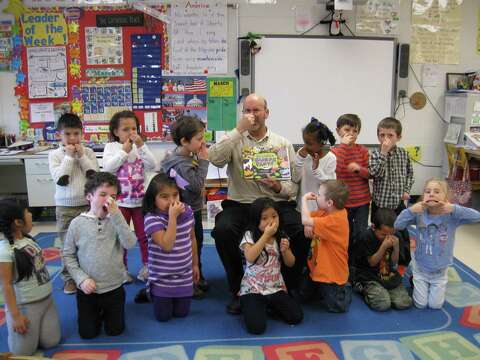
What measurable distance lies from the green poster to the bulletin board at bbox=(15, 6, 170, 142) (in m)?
0.51

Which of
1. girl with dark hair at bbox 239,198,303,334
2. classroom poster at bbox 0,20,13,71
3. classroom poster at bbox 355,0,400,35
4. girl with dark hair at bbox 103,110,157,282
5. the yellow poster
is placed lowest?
girl with dark hair at bbox 239,198,303,334

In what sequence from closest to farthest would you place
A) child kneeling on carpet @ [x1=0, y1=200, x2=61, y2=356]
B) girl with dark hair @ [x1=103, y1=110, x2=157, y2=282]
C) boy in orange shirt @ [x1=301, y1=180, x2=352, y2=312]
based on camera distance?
1. child kneeling on carpet @ [x1=0, y1=200, x2=61, y2=356]
2. boy in orange shirt @ [x1=301, y1=180, x2=352, y2=312]
3. girl with dark hair @ [x1=103, y1=110, x2=157, y2=282]

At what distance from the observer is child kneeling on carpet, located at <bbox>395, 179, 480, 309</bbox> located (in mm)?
2467

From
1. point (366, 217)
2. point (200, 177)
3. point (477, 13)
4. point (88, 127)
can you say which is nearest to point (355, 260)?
point (366, 217)

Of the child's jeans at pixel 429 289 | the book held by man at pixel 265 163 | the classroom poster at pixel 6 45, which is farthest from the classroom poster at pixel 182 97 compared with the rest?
the child's jeans at pixel 429 289

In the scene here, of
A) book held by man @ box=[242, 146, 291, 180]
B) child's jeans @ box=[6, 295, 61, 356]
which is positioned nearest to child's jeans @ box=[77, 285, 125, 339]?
child's jeans @ box=[6, 295, 61, 356]

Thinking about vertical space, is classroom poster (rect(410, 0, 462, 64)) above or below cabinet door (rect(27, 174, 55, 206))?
above

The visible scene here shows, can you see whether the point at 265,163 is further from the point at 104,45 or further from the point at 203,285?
the point at 104,45

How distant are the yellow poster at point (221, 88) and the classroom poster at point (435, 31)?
1.94 m

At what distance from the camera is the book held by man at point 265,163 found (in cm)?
258

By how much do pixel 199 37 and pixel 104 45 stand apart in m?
0.95

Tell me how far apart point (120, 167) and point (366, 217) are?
1664 millimetres

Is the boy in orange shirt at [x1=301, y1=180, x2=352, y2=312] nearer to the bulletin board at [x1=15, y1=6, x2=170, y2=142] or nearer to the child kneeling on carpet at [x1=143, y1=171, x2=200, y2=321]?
the child kneeling on carpet at [x1=143, y1=171, x2=200, y2=321]

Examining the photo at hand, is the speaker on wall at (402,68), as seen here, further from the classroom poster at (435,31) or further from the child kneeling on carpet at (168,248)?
the child kneeling on carpet at (168,248)
